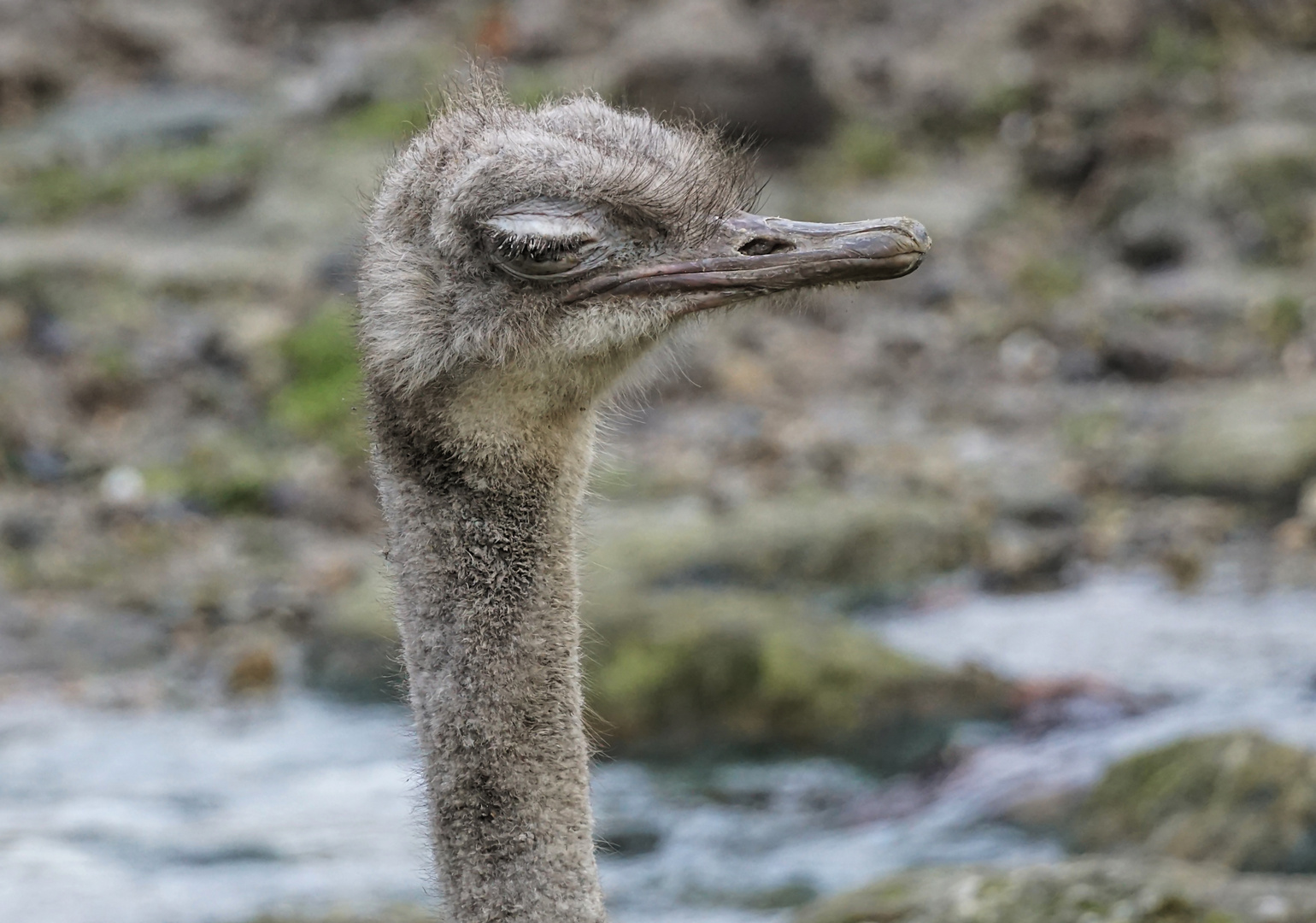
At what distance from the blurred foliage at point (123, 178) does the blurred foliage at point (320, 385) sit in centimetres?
208

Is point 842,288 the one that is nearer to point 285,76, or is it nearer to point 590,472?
point 590,472

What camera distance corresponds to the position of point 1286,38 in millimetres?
12742

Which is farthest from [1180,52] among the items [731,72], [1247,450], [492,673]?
[492,673]

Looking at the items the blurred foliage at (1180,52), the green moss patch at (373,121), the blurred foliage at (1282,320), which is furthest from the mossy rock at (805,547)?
the blurred foliage at (1180,52)

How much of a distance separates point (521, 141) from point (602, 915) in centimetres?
108

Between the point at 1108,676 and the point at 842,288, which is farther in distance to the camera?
the point at 1108,676

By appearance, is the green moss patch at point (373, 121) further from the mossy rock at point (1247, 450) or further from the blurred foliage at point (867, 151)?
the mossy rock at point (1247, 450)

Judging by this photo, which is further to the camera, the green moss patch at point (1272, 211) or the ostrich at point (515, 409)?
the green moss patch at point (1272, 211)

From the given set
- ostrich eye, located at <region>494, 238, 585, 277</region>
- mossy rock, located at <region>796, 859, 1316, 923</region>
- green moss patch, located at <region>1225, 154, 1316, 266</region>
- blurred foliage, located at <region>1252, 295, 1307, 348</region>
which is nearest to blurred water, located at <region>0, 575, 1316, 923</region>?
mossy rock, located at <region>796, 859, 1316, 923</region>

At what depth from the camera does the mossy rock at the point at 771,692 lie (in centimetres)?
647

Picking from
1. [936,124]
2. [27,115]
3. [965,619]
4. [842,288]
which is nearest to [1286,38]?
[936,124]

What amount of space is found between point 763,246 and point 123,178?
977 centimetres

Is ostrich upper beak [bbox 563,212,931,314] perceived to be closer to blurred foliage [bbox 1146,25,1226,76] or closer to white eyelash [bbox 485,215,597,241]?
white eyelash [bbox 485,215,597,241]

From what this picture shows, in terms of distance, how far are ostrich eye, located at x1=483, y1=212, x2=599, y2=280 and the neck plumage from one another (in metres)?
0.27
